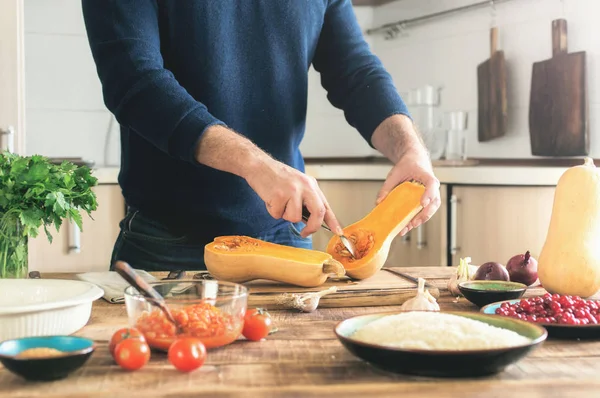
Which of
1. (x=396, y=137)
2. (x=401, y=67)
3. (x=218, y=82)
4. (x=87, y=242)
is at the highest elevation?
(x=401, y=67)

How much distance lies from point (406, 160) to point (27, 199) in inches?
32.3

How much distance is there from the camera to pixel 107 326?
1118mm

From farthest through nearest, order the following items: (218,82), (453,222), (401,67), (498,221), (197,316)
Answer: (401,67) → (453,222) → (498,221) → (218,82) → (197,316)

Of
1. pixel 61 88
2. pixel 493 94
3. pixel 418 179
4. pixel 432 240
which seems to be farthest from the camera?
pixel 61 88

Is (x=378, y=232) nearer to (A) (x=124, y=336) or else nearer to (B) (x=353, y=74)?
(B) (x=353, y=74)

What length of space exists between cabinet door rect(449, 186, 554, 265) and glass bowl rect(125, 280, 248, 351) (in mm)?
1979

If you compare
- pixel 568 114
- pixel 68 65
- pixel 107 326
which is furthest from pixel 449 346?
pixel 68 65

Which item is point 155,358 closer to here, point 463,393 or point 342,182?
point 463,393

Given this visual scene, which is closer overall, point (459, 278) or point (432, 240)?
point (459, 278)

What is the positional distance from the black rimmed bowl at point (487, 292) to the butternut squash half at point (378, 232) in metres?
0.21

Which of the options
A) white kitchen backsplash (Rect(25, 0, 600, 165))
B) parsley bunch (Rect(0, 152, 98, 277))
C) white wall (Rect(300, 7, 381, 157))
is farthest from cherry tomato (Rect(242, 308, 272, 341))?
white wall (Rect(300, 7, 381, 157))

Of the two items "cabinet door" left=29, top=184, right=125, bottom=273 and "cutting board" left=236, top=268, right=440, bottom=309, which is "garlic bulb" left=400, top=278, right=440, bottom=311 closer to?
"cutting board" left=236, top=268, right=440, bottom=309

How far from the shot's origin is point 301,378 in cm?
85

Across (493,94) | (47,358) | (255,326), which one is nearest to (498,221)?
(493,94)
